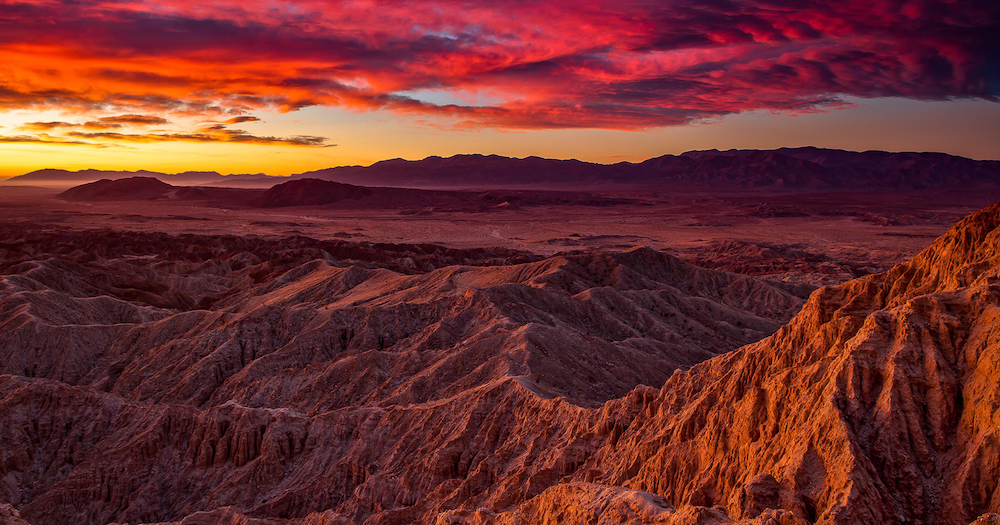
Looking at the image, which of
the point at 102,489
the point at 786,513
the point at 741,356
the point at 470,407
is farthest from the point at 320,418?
the point at 786,513

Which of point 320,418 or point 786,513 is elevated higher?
point 786,513

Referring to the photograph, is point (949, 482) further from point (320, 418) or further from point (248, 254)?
point (248, 254)

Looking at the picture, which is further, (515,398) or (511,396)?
(511,396)

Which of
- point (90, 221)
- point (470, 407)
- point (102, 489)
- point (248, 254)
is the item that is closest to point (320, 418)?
point (470, 407)

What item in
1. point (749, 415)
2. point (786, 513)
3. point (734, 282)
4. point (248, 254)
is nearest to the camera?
point (786, 513)

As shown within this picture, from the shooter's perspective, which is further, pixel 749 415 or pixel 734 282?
pixel 734 282

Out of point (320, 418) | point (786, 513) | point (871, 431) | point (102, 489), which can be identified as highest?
point (871, 431)

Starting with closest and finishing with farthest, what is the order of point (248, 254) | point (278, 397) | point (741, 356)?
point (741, 356), point (278, 397), point (248, 254)
